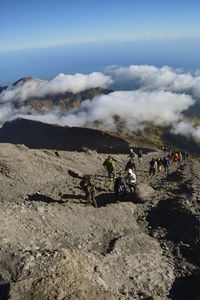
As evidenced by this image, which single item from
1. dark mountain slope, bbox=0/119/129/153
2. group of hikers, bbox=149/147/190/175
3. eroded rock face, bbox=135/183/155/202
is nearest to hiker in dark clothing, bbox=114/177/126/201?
eroded rock face, bbox=135/183/155/202

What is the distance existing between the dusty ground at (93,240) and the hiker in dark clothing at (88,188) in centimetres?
59

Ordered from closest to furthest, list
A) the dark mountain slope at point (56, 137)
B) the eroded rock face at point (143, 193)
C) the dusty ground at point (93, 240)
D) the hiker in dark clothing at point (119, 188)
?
the dusty ground at point (93, 240) < the hiker in dark clothing at point (119, 188) < the eroded rock face at point (143, 193) < the dark mountain slope at point (56, 137)

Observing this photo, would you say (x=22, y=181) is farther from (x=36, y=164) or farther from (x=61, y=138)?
(x=61, y=138)

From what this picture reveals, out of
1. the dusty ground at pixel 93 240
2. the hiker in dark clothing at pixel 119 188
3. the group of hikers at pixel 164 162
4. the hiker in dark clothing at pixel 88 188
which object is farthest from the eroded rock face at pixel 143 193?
the group of hikers at pixel 164 162

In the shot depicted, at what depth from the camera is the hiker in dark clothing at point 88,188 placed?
16.7 meters

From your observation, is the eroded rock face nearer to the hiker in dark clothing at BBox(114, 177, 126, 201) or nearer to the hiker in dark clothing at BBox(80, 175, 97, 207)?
the hiker in dark clothing at BBox(114, 177, 126, 201)

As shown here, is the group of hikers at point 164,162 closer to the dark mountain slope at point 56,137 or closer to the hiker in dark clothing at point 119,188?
the hiker in dark clothing at point 119,188

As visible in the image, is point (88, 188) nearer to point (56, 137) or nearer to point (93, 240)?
point (93, 240)

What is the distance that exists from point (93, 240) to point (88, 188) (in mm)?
4629

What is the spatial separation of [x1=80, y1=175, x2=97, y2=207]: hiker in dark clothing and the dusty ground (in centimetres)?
59

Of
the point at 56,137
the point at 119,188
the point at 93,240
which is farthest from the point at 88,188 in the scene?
the point at 56,137

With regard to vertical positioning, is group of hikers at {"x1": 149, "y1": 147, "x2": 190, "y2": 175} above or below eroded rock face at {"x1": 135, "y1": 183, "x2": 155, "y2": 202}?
below

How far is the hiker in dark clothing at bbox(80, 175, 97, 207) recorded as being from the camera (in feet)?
54.7

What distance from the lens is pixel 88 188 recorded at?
56.4 feet
